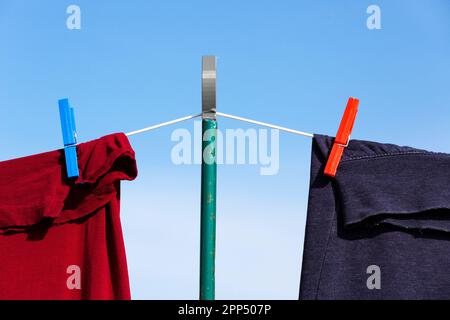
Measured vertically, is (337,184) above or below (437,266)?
above

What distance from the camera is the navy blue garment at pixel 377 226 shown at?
1.54 meters

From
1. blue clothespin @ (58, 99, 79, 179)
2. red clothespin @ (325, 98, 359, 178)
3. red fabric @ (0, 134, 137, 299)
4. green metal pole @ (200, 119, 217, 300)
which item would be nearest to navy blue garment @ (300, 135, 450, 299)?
red clothespin @ (325, 98, 359, 178)

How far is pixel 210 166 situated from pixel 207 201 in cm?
9

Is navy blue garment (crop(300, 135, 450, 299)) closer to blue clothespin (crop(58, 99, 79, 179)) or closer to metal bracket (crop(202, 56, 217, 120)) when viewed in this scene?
metal bracket (crop(202, 56, 217, 120))

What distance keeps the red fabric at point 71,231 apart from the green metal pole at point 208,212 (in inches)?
7.5

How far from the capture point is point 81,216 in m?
1.60

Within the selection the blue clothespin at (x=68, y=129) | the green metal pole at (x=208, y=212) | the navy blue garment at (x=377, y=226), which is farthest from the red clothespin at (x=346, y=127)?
the blue clothespin at (x=68, y=129)

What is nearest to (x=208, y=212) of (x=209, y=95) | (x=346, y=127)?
(x=209, y=95)

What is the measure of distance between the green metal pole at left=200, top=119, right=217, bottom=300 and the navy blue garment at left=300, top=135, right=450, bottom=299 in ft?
0.73

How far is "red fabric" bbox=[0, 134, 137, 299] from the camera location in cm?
157

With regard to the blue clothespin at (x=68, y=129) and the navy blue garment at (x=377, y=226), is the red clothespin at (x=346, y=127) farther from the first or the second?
the blue clothespin at (x=68, y=129)
